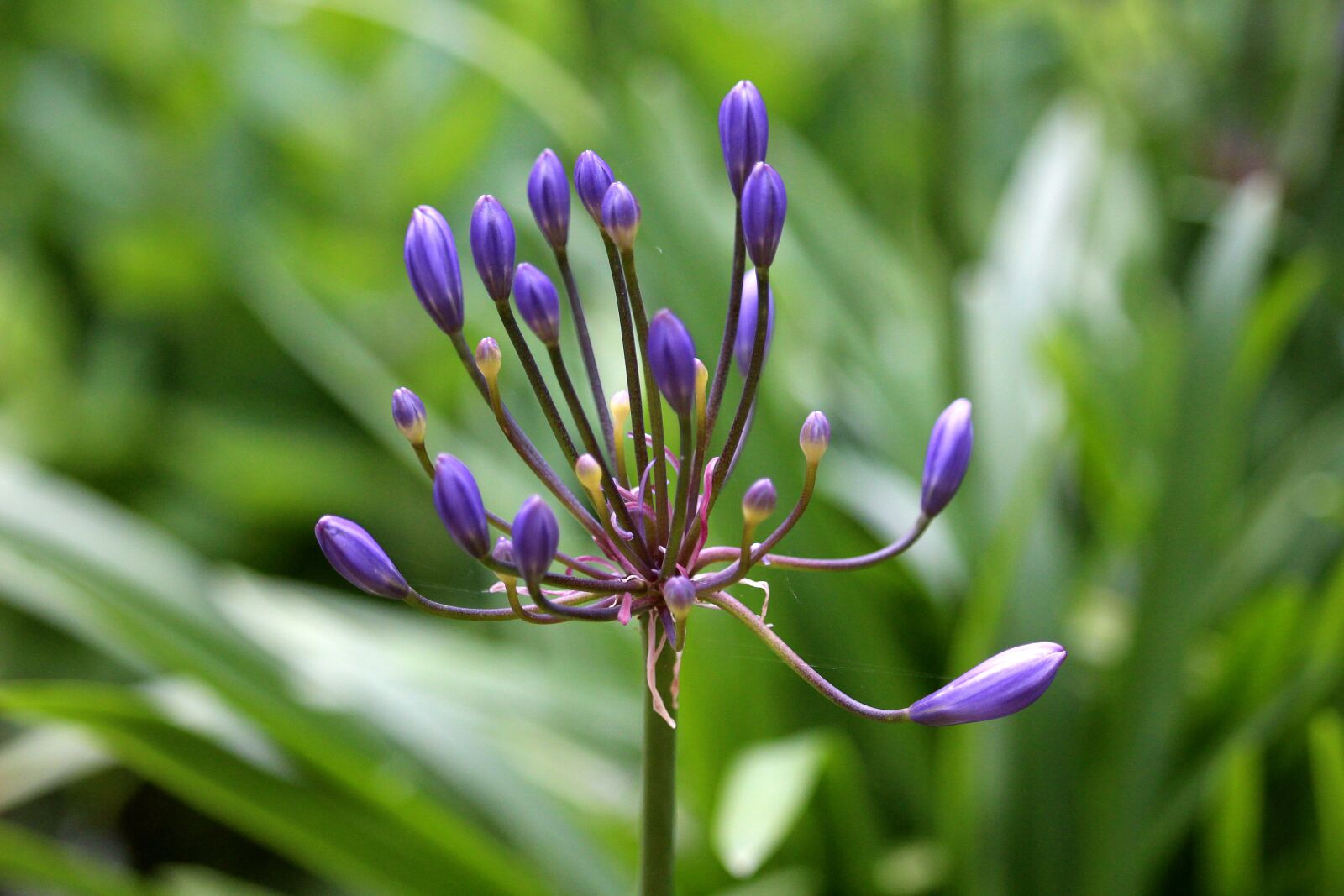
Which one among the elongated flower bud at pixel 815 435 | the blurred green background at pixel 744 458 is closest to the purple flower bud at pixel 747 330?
the elongated flower bud at pixel 815 435

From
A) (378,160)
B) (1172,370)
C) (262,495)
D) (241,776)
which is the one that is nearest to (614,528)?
(241,776)

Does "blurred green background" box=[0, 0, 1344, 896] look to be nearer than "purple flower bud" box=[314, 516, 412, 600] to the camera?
No

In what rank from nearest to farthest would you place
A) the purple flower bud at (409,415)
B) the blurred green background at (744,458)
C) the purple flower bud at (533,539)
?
the purple flower bud at (533,539) < the purple flower bud at (409,415) < the blurred green background at (744,458)

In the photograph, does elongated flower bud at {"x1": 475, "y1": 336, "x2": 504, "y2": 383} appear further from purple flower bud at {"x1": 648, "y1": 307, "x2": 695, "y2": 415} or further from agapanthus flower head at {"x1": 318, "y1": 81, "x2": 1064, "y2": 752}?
purple flower bud at {"x1": 648, "y1": 307, "x2": 695, "y2": 415}

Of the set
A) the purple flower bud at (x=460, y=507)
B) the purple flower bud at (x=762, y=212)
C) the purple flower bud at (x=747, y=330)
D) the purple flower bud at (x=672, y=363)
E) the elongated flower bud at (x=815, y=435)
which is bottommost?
the purple flower bud at (x=460, y=507)

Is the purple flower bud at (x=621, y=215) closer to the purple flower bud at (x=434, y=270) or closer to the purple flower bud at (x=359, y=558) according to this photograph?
the purple flower bud at (x=434, y=270)

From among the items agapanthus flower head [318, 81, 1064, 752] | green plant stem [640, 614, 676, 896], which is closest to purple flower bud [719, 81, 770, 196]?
agapanthus flower head [318, 81, 1064, 752]
